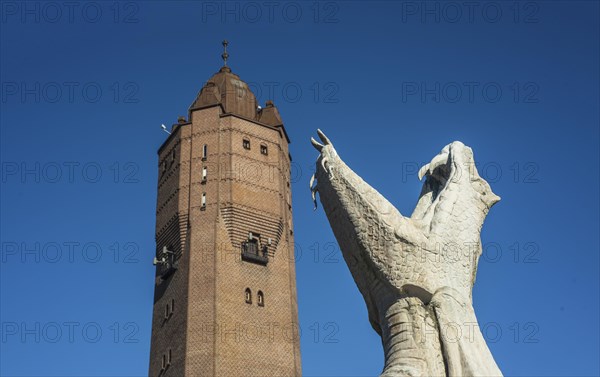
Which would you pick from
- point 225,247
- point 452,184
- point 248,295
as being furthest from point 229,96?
point 452,184

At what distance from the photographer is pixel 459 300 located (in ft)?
22.4

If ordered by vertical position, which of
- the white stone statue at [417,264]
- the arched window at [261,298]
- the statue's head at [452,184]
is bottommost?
the white stone statue at [417,264]

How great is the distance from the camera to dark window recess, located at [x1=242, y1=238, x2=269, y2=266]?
123 feet

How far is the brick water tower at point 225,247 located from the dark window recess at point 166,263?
0.18ft

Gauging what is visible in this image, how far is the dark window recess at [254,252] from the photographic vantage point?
37469 mm

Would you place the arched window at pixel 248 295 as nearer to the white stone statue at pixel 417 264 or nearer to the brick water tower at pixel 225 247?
the brick water tower at pixel 225 247

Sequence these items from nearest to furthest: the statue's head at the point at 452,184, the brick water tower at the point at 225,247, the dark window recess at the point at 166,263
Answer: the statue's head at the point at 452,184 → the brick water tower at the point at 225,247 → the dark window recess at the point at 166,263

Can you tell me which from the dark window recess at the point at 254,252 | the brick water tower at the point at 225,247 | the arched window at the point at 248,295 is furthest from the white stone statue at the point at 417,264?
the dark window recess at the point at 254,252

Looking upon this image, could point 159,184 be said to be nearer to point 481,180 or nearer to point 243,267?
point 243,267

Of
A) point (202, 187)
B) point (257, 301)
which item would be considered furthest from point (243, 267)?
point (202, 187)

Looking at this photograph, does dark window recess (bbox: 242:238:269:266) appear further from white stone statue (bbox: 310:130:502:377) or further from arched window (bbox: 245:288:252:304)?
white stone statue (bbox: 310:130:502:377)

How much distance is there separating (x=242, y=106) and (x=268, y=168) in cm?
368

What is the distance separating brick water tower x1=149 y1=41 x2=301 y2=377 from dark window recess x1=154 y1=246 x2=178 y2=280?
56 mm

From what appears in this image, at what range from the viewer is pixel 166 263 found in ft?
128
